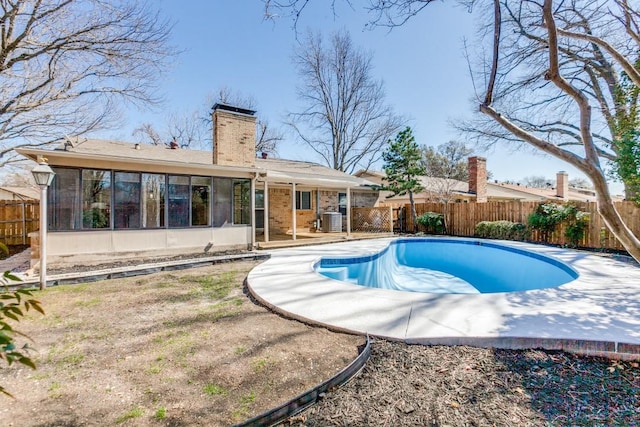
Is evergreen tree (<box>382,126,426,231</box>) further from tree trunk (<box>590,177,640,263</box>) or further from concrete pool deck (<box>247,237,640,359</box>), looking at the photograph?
tree trunk (<box>590,177,640,263</box>)

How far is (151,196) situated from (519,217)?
48.0ft

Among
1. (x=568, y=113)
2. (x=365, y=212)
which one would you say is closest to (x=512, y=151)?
(x=568, y=113)

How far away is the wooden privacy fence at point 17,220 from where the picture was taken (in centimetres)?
1218

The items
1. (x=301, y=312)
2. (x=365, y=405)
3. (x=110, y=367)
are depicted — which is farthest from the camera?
(x=301, y=312)

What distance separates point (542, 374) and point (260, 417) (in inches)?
112

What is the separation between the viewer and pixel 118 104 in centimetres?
1384

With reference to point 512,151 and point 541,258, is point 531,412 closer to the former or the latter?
point 541,258

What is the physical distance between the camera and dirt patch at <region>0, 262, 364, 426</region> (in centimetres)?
267

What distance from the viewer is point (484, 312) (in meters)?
4.63

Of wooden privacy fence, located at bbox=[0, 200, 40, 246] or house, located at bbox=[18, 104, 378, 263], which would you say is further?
wooden privacy fence, located at bbox=[0, 200, 40, 246]

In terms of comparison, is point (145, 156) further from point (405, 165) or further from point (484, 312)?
point (405, 165)

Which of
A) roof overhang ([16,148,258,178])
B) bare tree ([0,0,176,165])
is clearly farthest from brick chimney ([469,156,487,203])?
bare tree ([0,0,176,165])

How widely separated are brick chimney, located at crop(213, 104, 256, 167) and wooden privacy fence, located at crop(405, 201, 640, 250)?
401 inches

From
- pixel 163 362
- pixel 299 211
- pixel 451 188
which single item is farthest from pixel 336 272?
pixel 451 188
